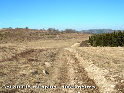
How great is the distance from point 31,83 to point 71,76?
273 centimetres

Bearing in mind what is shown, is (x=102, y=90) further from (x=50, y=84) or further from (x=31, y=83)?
(x=31, y=83)

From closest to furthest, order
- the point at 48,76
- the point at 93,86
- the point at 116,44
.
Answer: the point at 93,86 < the point at 48,76 < the point at 116,44

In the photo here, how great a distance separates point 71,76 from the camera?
13805 millimetres

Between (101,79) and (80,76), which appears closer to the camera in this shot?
(101,79)

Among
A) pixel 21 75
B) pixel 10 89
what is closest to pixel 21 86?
pixel 10 89

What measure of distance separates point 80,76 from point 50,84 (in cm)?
243

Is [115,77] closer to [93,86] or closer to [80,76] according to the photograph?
[93,86]

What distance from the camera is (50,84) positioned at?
12219mm

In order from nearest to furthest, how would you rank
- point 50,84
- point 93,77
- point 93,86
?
1. point 93,86
2. point 50,84
3. point 93,77

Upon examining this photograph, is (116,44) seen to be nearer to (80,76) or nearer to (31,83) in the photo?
(80,76)

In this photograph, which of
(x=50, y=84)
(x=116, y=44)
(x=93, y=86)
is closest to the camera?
(x=93, y=86)

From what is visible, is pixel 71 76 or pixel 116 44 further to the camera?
pixel 116 44

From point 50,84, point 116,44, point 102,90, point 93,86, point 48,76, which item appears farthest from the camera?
point 116,44

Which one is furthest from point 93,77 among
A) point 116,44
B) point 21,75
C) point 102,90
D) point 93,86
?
point 116,44
